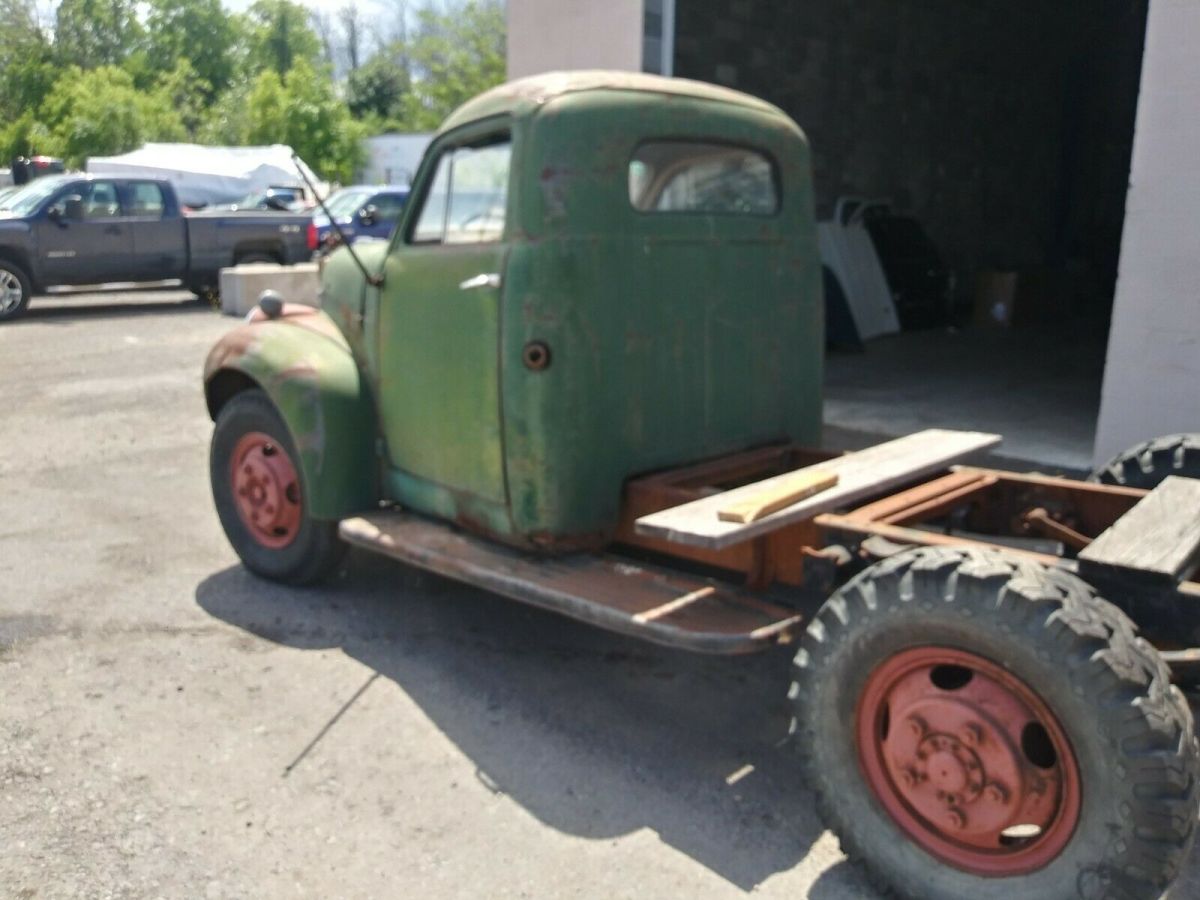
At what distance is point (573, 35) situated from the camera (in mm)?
10023

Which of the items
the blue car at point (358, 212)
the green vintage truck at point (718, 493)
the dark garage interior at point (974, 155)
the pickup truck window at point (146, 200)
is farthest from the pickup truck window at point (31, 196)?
the green vintage truck at point (718, 493)

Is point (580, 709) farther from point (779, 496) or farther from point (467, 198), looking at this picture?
point (467, 198)

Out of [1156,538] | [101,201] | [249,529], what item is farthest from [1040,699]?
[101,201]

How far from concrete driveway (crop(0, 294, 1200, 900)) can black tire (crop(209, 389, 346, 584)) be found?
14cm

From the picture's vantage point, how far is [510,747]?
382cm

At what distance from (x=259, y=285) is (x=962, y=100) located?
32.3 ft

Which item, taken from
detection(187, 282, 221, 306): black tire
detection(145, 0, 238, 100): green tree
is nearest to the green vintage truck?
detection(187, 282, 221, 306): black tire

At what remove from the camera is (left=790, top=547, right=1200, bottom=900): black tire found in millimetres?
2543

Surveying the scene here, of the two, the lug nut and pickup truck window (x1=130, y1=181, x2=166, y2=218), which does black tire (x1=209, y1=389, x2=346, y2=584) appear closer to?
the lug nut

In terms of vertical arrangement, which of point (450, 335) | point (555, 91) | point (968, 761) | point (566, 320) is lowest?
point (968, 761)

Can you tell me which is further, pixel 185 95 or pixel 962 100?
pixel 185 95

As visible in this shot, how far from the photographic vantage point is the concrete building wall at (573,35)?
966cm

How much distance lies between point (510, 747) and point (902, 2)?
12622 mm

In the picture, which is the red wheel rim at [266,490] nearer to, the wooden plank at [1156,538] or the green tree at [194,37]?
the wooden plank at [1156,538]
